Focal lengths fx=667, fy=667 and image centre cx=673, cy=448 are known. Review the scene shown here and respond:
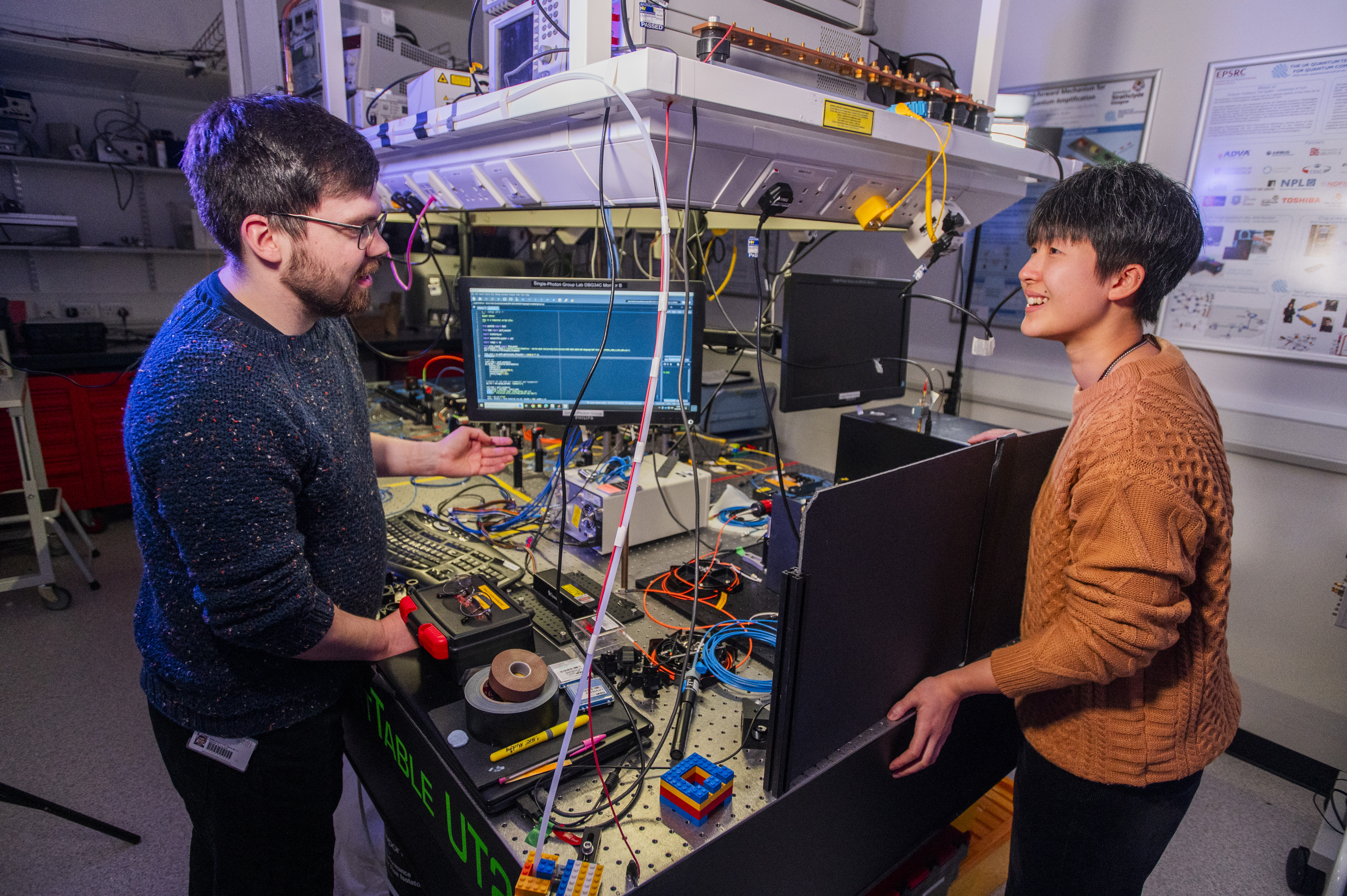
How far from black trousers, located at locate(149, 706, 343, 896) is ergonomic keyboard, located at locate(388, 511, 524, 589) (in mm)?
305

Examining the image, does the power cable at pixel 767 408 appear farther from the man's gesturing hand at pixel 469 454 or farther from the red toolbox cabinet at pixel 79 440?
the red toolbox cabinet at pixel 79 440

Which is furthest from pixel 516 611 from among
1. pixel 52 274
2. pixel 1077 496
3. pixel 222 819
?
pixel 52 274

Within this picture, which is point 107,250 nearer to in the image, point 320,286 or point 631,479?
point 320,286

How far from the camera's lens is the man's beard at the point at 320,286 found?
0.93 meters

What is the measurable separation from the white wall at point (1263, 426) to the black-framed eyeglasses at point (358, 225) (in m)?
2.57

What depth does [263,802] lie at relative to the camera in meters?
1.04

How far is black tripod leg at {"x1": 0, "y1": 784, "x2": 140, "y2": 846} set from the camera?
1.52 metres

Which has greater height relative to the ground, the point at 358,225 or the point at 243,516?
the point at 358,225

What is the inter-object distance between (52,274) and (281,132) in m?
4.17

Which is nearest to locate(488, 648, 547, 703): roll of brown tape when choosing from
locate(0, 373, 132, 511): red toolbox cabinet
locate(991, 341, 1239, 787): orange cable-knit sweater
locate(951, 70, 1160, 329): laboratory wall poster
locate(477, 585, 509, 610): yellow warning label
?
locate(477, 585, 509, 610): yellow warning label

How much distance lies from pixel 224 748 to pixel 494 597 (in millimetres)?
440

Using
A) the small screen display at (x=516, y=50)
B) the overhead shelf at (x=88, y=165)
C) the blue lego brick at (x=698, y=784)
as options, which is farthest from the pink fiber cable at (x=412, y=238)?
the overhead shelf at (x=88, y=165)

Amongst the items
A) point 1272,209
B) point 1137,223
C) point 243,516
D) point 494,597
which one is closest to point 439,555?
point 494,597

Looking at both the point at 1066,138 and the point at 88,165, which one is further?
the point at 88,165
